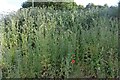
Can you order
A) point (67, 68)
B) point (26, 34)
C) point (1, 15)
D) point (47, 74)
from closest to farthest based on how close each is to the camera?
point (67, 68), point (47, 74), point (26, 34), point (1, 15)

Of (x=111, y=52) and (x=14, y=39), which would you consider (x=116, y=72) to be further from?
(x=14, y=39)

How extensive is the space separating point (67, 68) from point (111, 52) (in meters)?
0.65

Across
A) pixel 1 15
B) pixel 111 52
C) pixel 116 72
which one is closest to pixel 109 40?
pixel 111 52

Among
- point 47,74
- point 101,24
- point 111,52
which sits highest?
point 101,24

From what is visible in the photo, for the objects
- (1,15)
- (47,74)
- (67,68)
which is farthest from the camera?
(1,15)

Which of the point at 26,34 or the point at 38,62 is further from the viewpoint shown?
the point at 26,34

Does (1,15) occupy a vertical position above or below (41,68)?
above

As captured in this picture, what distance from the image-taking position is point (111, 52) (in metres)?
3.60

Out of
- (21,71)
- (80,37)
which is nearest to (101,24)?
(80,37)

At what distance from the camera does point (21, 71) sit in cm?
338

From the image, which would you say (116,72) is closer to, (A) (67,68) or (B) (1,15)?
(A) (67,68)

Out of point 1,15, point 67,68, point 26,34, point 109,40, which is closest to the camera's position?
point 67,68

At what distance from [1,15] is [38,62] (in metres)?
1.32

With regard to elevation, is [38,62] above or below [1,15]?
below
